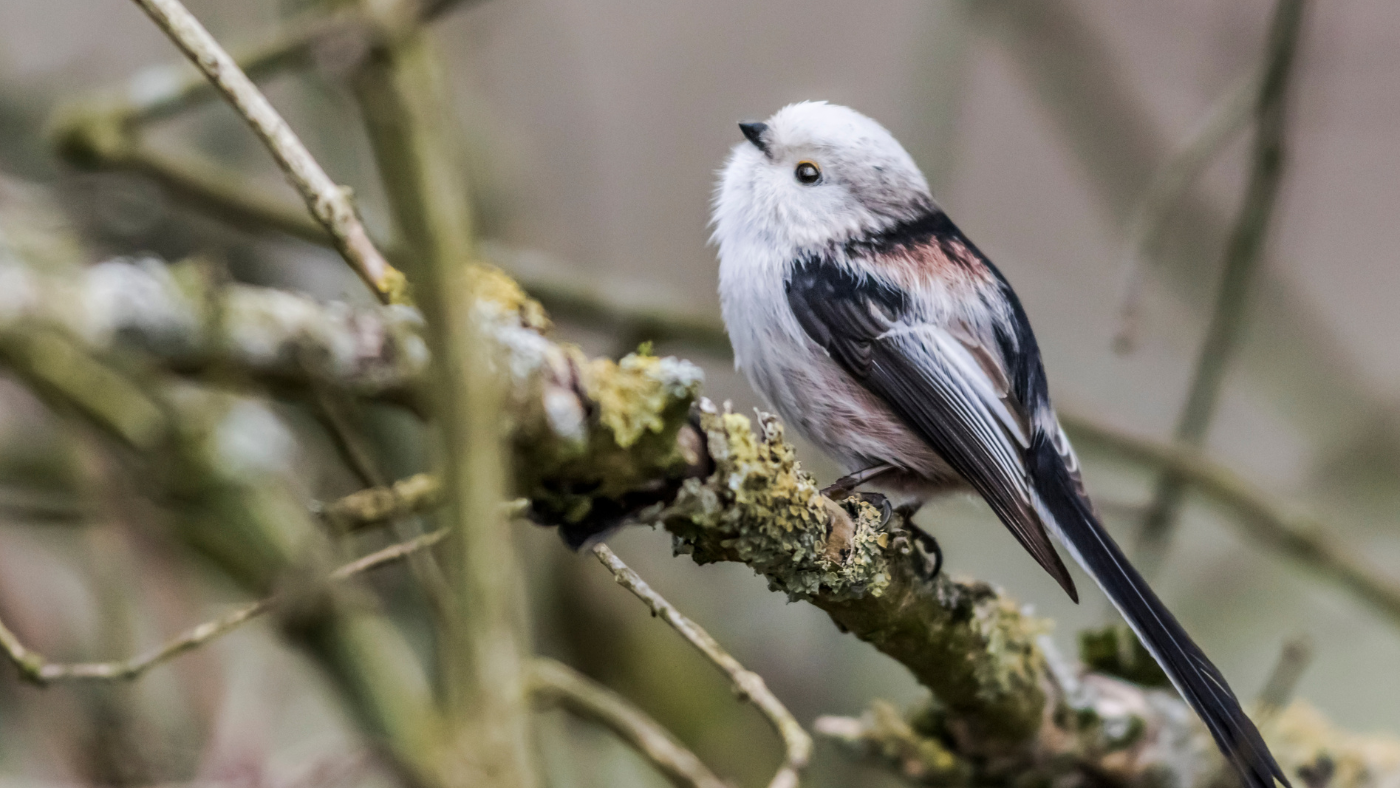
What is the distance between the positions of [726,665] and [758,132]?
143 centimetres

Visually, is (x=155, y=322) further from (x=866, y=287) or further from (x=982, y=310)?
(x=982, y=310)

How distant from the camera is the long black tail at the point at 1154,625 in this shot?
1721mm

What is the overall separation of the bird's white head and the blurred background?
56cm

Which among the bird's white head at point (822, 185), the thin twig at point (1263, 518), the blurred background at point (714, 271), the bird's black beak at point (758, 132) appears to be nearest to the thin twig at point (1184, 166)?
the blurred background at point (714, 271)

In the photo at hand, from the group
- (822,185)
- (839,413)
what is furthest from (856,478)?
(822,185)

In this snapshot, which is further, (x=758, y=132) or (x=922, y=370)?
(x=758, y=132)

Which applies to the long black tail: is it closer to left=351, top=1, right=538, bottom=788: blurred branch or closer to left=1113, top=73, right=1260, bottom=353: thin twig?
left=1113, top=73, right=1260, bottom=353: thin twig

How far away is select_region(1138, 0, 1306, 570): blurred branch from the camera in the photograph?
257 centimetres

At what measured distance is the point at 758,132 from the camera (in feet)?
8.29

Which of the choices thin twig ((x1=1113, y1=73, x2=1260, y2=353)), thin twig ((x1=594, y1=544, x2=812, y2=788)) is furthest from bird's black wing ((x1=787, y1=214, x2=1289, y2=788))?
thin twig ((x1=594, y1=544, x2=812, y2=788))

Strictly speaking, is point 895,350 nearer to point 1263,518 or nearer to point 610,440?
point 610,440

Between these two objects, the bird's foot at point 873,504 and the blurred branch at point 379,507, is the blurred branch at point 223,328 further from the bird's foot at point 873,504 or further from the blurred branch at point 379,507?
the bird's foot at point 873,504

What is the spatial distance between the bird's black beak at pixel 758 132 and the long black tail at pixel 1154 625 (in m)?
0.93

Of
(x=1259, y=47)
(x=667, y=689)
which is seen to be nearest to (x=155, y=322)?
(x=667, y=689)
